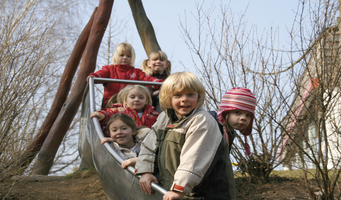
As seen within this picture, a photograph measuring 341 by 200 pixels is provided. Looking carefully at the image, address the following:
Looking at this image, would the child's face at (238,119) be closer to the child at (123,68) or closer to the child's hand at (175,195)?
the child's hand at (175,195)

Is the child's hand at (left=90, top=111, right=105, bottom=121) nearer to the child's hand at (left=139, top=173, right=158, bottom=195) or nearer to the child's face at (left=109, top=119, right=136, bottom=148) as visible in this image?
the child's face at (left=109, top=119, right=136, bottom=148)

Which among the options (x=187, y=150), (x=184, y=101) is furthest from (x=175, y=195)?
(x=184, y=101)

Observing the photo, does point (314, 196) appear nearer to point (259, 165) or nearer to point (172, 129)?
point (259, 165)

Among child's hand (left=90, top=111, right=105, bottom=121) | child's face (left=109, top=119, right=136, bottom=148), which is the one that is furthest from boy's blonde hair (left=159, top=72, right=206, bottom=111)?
child's hand (left=90, top=111, right=105, bottom=121)

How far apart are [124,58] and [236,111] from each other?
2.62 m

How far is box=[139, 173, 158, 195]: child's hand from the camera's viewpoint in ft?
6.53

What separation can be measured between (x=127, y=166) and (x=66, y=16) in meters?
10.5

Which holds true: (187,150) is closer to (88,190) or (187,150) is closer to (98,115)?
(98,115)

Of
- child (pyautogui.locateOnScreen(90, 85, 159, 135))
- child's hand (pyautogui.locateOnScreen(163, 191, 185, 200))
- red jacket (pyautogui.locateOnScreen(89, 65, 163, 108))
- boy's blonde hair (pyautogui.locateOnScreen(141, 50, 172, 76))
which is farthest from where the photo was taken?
boy's blonde hair (pyautogui.locateOnScreen(141, 50, 172, 76))

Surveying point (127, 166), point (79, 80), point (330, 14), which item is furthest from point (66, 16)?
point (127, 166)

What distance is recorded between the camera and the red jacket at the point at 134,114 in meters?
3.59

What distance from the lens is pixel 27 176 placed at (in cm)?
385

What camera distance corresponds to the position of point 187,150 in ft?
5.96

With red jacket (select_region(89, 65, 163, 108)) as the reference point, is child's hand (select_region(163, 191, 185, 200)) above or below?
below
